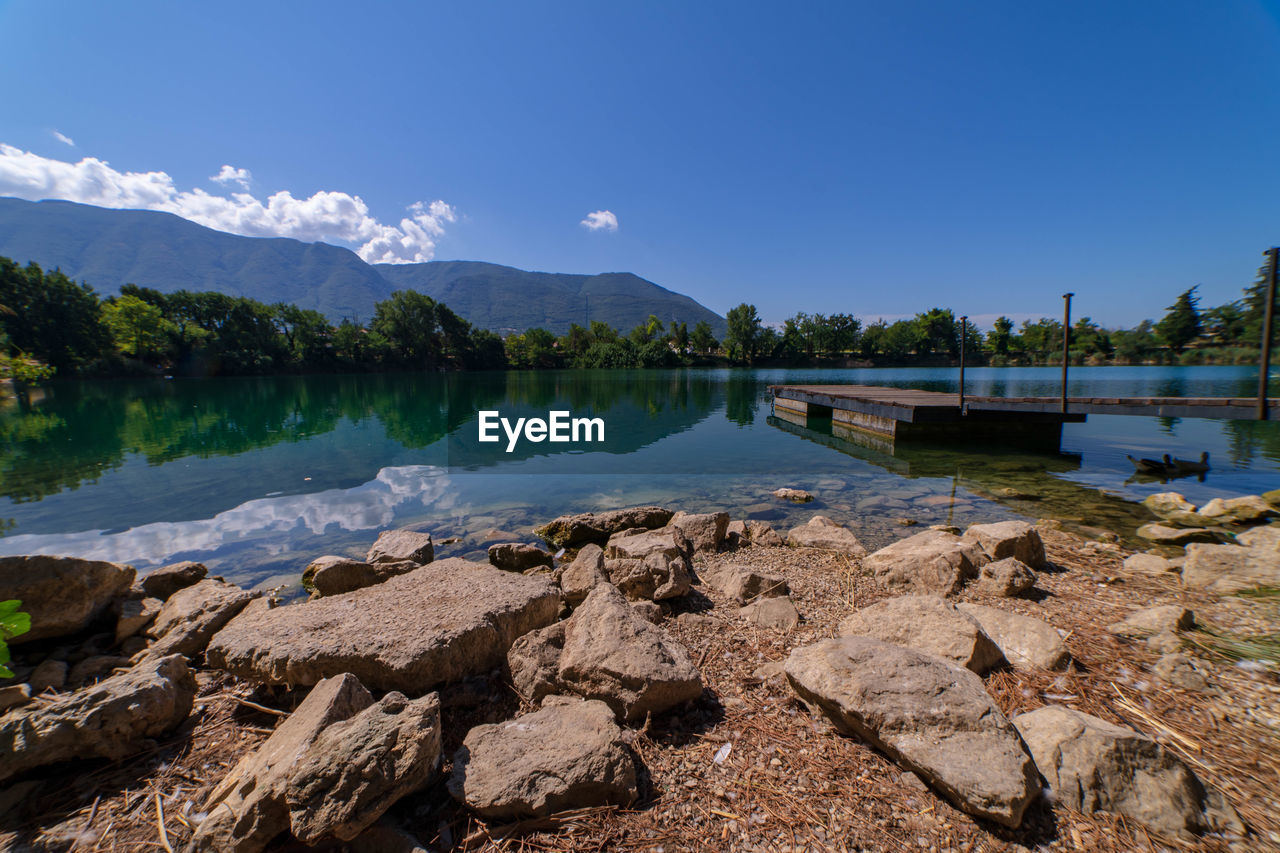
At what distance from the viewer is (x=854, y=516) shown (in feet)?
29.0

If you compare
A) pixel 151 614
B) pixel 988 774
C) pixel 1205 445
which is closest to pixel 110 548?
pixel 151 614

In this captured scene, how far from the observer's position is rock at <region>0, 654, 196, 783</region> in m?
Result: 2.28

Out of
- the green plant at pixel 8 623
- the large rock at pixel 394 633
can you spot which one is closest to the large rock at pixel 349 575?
the large rock at pixel 394 633

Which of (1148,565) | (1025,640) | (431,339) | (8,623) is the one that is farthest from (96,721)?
(431,339)

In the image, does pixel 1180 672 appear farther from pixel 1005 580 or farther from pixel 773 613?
pixel 773 613

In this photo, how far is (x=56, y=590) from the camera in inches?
142

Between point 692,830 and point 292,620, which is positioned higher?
point 292,620

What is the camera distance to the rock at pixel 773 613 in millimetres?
3955

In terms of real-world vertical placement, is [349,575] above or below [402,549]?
above

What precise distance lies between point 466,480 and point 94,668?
840 centimetres

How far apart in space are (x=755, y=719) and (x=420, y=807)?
177 cm

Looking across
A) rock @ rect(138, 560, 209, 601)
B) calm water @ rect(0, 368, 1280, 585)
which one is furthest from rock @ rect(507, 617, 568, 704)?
rock @ rect(138, 560, 209, 601)

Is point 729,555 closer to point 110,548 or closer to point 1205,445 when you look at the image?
point 110,548

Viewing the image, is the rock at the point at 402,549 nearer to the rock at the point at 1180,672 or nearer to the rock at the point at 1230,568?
the rock at the point at 1180,672
